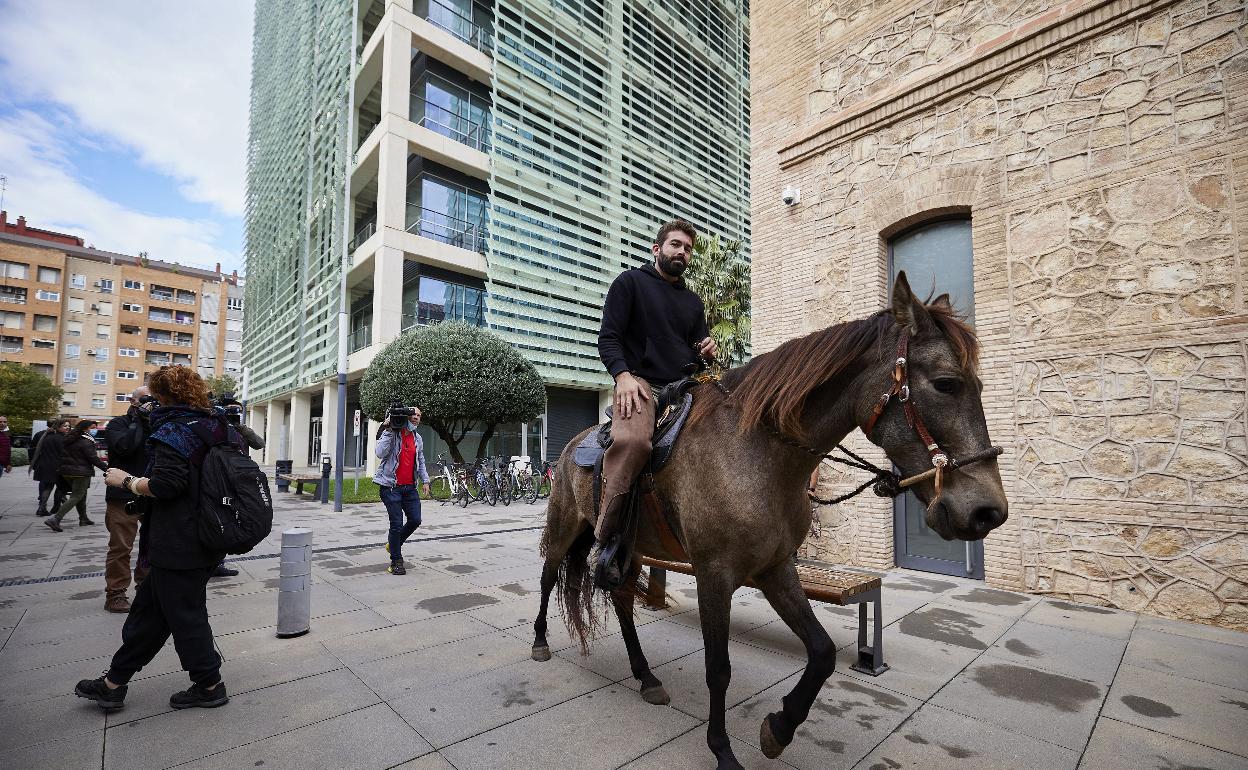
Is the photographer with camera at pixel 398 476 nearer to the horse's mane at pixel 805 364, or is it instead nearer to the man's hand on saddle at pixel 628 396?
the man's hand on saddle at pixel 628 396

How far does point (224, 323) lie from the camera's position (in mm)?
72312

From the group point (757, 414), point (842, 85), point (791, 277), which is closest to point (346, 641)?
point (757, 414)

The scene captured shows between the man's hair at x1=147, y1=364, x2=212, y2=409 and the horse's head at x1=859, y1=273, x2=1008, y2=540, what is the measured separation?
379cm

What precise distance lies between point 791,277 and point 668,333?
5.45 m

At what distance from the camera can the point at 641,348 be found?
3.46m

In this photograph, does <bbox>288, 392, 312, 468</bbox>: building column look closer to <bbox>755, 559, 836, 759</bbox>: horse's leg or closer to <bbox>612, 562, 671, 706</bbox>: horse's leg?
<bbox>612, 562, 671, 706</bbox>: horse's leg

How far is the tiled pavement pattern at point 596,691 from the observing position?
2.76 meters

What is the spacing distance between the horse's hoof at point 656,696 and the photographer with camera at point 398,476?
443 centimetres

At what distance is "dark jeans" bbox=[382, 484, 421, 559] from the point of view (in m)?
6.80

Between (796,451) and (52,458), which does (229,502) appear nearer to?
(796,451)

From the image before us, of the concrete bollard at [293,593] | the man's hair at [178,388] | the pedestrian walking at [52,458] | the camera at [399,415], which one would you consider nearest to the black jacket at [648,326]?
the man's hair at [178,388]

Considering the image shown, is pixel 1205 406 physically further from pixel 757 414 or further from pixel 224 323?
pixel 224 323

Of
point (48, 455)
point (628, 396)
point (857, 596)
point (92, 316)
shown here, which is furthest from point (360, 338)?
point (92, 316)

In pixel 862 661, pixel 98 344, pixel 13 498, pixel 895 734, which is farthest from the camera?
pixel 98 344
